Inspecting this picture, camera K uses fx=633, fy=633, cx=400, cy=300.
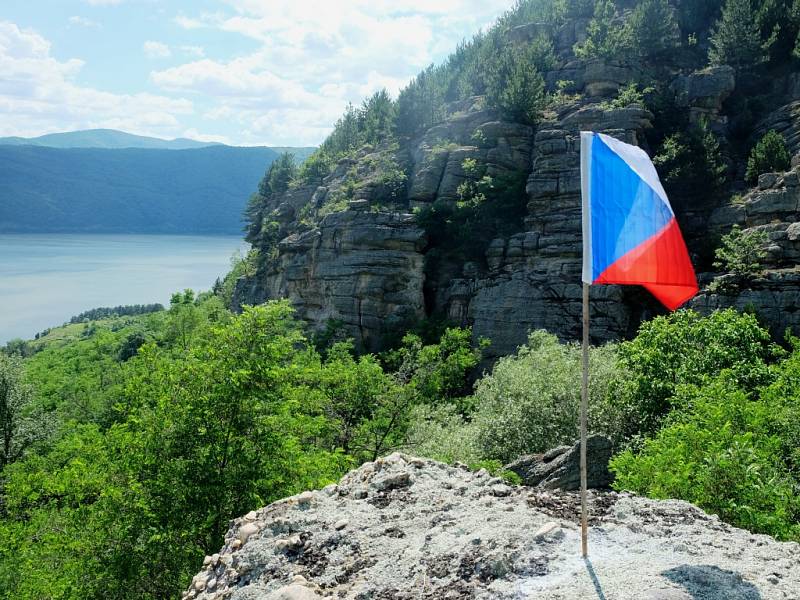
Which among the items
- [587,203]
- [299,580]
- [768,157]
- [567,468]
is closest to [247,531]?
[299,580]

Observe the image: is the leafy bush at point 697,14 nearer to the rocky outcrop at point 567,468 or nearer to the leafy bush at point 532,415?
the leafy bush at point 532,415

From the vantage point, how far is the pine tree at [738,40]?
48.0 metres

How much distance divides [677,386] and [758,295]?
52.5ft

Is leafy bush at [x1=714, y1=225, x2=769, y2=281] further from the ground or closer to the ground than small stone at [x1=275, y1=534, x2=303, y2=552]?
further from the ground

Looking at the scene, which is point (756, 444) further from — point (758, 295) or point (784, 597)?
point (758, 295)

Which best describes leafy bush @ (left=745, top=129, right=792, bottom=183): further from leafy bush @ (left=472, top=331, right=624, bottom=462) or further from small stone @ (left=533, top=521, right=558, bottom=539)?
small stone @ (left=533, top=521, right=558, bottom=539)

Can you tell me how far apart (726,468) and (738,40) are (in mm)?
46676

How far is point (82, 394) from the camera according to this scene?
56156mm

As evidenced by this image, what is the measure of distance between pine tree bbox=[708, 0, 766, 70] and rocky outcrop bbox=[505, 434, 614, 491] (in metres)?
43.4

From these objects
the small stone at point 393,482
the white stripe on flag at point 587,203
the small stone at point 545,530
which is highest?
the white stripe on flag at point 587,203

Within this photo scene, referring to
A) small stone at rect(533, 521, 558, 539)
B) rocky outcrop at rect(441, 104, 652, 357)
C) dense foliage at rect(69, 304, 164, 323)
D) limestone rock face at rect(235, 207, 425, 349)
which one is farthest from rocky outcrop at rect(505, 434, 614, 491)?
dense foliage at rect(69, 304, 164, 323)

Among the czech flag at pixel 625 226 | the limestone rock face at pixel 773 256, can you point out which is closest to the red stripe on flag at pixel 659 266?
the czech flag at pixel 625 226

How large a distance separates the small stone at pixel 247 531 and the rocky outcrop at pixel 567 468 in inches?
296

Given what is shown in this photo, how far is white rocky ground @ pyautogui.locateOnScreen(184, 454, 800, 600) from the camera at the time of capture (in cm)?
793
